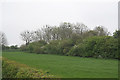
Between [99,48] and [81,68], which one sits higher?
[99,48]

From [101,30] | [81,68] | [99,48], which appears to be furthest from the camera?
[101,30]

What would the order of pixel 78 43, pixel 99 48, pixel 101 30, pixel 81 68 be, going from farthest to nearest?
pixel 101 30 < pixel 78 43 < pixel 99 48 < pixel 81 68

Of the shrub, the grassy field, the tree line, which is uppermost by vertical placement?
the tree line

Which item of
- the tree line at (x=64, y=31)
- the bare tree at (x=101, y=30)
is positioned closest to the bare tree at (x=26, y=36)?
the tree line at (x=64, y=31)

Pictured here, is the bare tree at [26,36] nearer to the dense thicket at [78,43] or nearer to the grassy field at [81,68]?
the dense thicket at [78,43]

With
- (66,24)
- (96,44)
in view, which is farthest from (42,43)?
(96,44)

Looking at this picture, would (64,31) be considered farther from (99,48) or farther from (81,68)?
(81,68)

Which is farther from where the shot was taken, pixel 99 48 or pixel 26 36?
pixel 26 36

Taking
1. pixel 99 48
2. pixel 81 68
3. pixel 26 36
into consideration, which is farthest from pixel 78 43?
pixel 26 36

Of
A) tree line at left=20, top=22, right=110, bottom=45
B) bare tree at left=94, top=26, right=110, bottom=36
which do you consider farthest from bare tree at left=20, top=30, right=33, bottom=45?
bare tree at left=94, top=26, right=110, bottom=36

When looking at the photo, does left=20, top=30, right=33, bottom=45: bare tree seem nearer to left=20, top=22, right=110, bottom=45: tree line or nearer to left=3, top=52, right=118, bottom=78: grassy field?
left=20, top=22, right=110, bottom=45: tree line

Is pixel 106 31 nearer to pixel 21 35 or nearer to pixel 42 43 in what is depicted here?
pixel 42 43

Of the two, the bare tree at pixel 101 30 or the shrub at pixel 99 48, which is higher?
the bare tree at pixel 101 30

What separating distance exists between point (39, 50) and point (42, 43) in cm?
697
